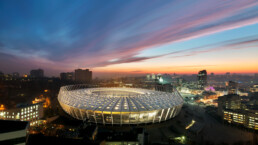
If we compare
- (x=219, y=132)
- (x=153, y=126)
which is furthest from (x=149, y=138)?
(x=219, y=132)

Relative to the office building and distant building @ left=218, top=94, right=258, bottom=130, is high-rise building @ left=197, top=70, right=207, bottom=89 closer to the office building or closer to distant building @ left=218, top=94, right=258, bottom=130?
distant building @ left=218, top=94, right=258, bottom=130

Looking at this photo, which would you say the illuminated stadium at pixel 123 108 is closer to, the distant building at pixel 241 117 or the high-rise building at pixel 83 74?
the distant building at pixel 241 117

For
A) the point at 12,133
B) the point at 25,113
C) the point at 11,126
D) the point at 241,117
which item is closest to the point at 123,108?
the point at 12,133

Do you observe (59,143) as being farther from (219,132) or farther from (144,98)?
(219,132)

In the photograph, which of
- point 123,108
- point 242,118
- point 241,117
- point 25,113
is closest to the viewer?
point 123,108

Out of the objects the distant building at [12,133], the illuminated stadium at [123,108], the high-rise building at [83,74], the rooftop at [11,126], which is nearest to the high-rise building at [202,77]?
the high-rise building at [83,74]

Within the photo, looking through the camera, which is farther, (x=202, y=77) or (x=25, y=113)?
(x=202, y=77)

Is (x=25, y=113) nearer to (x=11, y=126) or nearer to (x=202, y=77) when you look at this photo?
(x=11, y=126)
